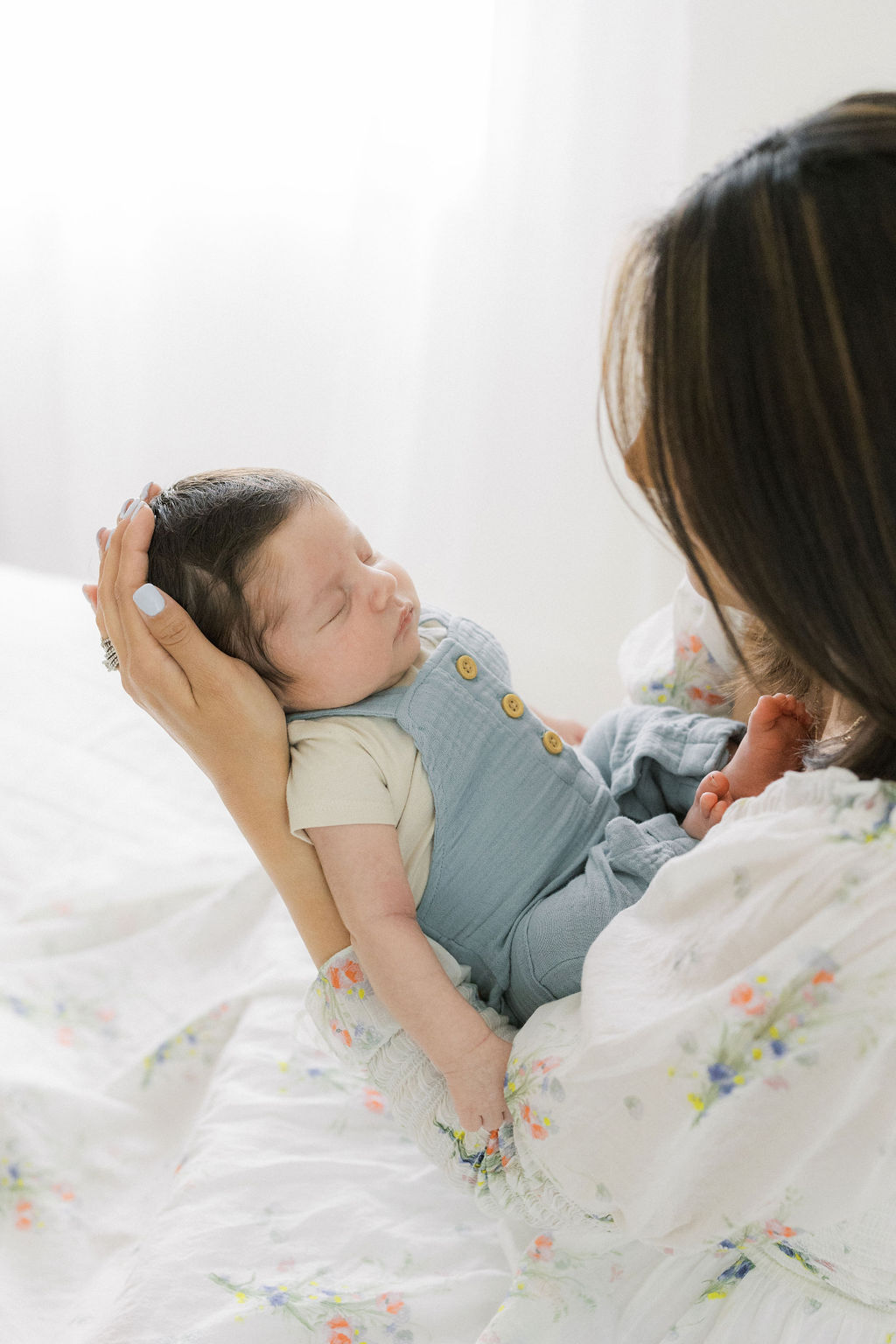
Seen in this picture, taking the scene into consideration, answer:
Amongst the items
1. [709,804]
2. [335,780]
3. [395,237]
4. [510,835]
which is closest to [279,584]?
[335,780]

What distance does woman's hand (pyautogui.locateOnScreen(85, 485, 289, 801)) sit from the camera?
95cm

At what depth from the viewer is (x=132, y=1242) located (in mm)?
1039

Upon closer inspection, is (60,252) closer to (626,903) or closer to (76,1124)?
(76,1124)

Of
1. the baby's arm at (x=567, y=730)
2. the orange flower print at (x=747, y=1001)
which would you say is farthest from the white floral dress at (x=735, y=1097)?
the baby's arm at (x=567, y=730)

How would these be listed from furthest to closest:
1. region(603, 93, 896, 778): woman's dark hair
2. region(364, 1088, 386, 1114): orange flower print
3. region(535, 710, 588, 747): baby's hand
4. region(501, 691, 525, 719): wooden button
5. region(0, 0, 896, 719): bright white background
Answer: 1. region(0, 0, 896, 719): bright white background
2. region(535, 710, 588, 747): baby's hand
3. region(364, 1088, 386, 1114): orange flower print
4. region(501, 691, 525, 719): wooden button
5. region(603, 93, 896, 778): woman's dark hair

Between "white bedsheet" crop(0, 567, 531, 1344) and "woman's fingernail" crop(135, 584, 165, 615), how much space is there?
0.53 metres

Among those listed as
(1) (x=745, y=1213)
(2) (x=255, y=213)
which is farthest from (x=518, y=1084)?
(2) (x=255, y=213)

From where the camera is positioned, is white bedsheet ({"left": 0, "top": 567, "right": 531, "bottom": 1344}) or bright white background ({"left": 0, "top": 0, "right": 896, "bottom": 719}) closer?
white bedsheet ({"left": 0, "top": 567, "right": 531, "bottom": 1344})

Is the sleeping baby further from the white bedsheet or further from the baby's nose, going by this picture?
the white bedsheet

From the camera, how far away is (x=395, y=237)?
2.44 m

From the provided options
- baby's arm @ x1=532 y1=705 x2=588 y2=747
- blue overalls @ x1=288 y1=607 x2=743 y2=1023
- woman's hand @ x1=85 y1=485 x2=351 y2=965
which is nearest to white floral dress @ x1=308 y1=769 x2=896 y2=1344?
blue overalls @ x1=288 y1=607 x2=743 y2=1023

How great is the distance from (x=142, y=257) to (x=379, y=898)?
223 centimetres

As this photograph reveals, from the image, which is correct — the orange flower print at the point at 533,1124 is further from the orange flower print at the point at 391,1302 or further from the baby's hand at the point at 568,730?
the baby's hand at the point at 568,730

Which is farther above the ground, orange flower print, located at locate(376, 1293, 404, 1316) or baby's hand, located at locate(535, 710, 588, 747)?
baby's hand, located at locate(535, 710, 588, 747)
